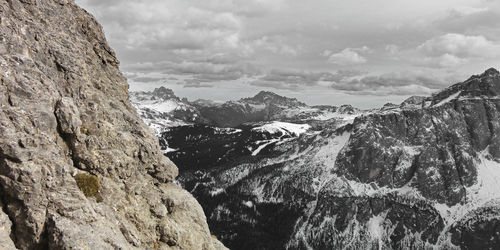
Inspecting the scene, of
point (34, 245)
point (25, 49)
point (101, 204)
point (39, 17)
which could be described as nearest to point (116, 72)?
point (39, 17)

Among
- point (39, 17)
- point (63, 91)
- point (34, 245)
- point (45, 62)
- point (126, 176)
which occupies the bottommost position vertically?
point (34, 245)

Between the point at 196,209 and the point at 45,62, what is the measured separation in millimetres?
21845

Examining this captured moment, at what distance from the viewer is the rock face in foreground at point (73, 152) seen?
23.4 metres

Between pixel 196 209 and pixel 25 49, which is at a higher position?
pixel 25 49

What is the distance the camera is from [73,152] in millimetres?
29219

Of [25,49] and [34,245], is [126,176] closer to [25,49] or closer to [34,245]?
[34,245]

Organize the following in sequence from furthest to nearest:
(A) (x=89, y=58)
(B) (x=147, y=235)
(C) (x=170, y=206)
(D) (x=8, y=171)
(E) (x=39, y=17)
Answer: (A) (x=89, y=58)
(C) (x=170, y=206)
(E) (x=39, y=17)
(B) (x=147, y=235)
(D) (x=8, y=171)

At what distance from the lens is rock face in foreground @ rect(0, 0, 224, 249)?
23.4 meters

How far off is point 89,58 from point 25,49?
11.1m

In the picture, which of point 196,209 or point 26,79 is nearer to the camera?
point 26,79

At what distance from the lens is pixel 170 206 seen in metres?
37.7

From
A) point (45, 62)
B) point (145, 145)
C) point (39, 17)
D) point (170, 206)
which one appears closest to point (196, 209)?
point (170, 206)

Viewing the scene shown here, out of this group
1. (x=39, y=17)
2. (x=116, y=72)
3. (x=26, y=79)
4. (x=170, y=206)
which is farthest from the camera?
(x=116, y=72)

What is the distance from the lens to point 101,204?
93.3 ft
